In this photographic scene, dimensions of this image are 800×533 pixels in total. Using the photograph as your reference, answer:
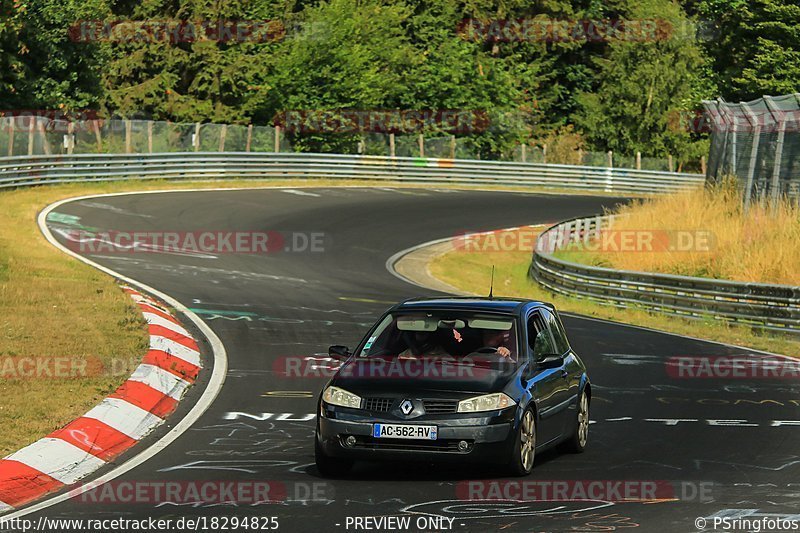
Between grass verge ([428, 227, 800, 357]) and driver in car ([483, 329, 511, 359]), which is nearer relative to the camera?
driver in car ([483, 329, 511, 359])

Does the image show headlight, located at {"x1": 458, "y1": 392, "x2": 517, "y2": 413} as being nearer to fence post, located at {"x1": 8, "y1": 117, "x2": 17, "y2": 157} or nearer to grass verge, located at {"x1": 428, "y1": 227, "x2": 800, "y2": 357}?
grass verge, located at {"x1": 428, "y1": 227, "x2": 800, "y2": 357}

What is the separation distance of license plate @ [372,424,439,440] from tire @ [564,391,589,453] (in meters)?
2.19

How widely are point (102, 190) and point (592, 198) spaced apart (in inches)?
846

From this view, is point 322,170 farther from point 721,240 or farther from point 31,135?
point 721,240

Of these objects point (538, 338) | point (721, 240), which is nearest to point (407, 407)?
point (538, 338)

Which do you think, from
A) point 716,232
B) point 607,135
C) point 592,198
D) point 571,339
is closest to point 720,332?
point 571,339

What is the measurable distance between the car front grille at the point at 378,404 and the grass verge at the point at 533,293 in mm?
12375

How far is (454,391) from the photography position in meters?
10.1

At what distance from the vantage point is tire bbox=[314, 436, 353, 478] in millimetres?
10094

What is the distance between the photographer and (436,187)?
52938mm

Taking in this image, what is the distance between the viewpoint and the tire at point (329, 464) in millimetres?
10094

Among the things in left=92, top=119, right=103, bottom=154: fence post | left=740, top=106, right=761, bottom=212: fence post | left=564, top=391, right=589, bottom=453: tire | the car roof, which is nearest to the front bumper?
the car roof

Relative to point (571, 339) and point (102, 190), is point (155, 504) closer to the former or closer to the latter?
point (571, 339)

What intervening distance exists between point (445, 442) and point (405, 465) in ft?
3.87
